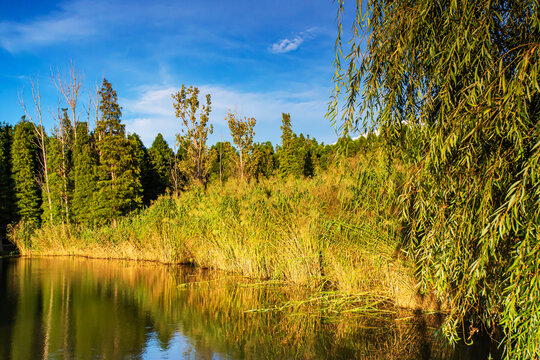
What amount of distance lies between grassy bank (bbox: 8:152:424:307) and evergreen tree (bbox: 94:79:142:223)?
1924 mm

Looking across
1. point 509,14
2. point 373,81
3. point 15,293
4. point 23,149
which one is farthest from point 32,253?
point 509,14

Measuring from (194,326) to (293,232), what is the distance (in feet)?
10.9

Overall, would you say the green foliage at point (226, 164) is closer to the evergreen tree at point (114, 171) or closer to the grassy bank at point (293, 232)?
the evergreen tree at point (114, 171)

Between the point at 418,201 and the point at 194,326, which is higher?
the point at 418,201

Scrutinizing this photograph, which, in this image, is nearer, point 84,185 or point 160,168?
point 84,185

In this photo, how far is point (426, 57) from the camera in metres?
4.61

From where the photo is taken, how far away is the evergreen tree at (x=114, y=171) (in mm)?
20812

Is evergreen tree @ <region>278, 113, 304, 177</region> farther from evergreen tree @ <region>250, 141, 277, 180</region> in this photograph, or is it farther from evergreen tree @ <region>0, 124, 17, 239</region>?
evergreen tree @ <region>0, 124, 17, 239</region>

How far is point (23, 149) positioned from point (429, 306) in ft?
85.3

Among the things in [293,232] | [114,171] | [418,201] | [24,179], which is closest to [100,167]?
[114,171]

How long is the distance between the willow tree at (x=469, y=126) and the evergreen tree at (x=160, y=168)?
93.3ft

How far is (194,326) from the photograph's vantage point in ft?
26.9

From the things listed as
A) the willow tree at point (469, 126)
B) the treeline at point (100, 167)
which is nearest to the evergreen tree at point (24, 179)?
the treeline at point (100, 167)

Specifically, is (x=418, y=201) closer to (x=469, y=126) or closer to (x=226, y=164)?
(x=469, y=126)
